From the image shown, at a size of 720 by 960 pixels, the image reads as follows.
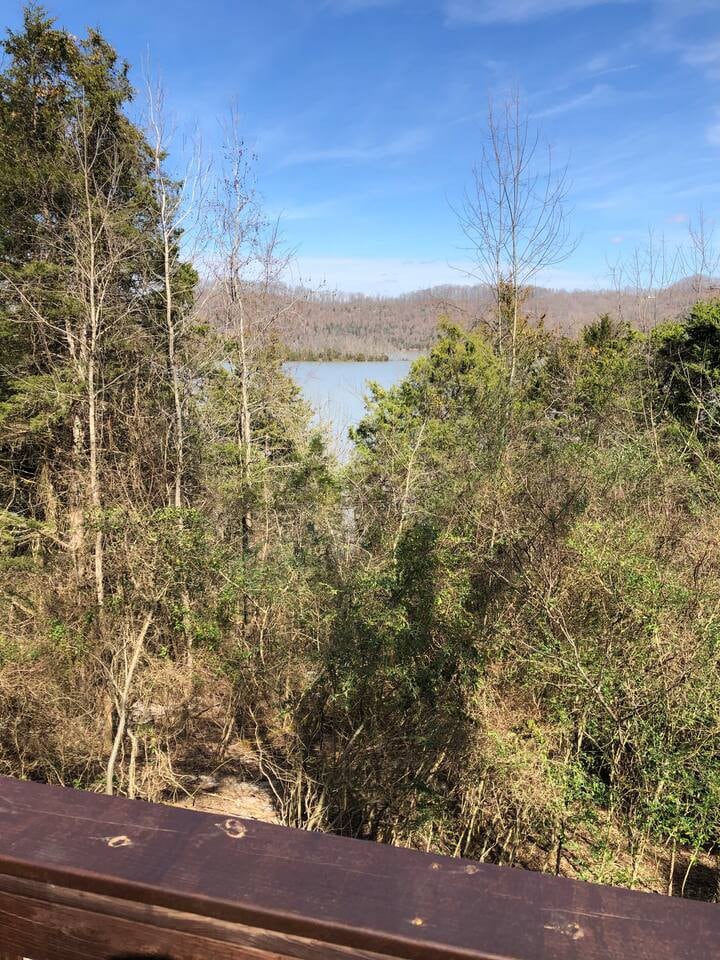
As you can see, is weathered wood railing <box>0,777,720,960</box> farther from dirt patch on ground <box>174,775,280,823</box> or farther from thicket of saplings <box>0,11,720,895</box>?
dirt patch on ground <box>174,775,280,823</box>

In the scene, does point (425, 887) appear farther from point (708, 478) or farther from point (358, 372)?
point (358, 372)

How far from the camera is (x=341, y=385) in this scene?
25891 mm

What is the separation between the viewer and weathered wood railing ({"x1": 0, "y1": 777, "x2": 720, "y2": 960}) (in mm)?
690

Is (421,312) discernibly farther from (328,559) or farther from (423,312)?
(328,559)

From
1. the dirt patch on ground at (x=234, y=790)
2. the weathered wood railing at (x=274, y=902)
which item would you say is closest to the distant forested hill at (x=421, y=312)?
the dirt patch on ground at (x=234, y=790)

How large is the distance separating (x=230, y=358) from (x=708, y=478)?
12.0 m

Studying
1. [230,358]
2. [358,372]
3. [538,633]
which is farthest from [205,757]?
[358,372]

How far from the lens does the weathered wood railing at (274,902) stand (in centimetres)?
69

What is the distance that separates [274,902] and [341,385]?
25500 millimetres

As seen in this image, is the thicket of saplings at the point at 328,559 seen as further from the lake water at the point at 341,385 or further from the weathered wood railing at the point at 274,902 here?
the weathered wood railing at the point at 274,902

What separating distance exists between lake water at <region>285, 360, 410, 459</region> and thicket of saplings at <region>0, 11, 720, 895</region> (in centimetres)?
156

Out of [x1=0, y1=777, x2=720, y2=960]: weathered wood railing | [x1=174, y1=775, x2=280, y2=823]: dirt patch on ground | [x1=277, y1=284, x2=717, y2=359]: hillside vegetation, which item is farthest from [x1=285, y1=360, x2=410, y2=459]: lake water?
[x1=0, y1=777, x2=720, y2=960]: weathered wood railing

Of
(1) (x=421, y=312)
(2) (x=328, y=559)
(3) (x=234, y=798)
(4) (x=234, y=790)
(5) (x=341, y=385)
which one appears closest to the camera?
(3) (x=234, y=798)

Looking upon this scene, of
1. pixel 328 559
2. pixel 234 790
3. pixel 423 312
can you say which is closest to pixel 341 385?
pixel 423 312
